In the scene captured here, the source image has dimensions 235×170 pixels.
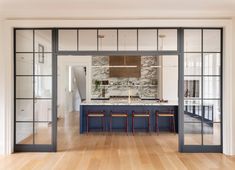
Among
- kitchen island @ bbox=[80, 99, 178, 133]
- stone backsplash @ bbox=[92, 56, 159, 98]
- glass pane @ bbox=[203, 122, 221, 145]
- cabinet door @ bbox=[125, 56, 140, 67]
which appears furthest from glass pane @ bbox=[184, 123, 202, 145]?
stone backsplash @ bbox=[92, 56, 159, 98]

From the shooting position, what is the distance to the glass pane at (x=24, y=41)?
491cm

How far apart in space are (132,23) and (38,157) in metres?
3.28

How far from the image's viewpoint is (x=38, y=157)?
15.0 ft

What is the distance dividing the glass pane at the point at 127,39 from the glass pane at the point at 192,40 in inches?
43.9

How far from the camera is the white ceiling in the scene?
165 inches

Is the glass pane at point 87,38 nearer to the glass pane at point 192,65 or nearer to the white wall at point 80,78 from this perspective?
the glass pane at point 192,65

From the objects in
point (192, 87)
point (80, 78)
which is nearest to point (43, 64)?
point (192, 87)

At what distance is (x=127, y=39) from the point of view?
5598 millimetres

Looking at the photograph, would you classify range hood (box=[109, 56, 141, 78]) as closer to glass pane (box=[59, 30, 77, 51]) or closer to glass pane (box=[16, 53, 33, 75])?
glass pane (box=[59, 30, 77, 51])

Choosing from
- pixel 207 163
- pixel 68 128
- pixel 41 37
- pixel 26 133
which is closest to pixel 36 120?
pixel 26 133

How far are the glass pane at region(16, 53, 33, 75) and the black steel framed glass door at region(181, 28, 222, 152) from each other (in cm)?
327

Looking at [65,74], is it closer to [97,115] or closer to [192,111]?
[97,115]

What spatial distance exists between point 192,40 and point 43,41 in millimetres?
3186

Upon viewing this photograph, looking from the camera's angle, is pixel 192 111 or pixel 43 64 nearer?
pixel 43 64
